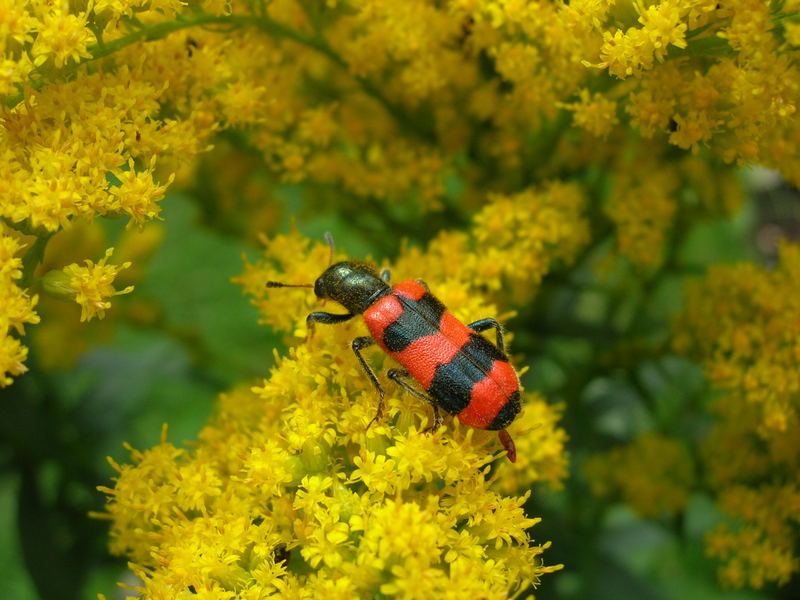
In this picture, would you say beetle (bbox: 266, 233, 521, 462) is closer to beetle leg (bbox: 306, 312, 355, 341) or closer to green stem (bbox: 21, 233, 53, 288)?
beetle leg (bbox: 306, 312, 355, 341)

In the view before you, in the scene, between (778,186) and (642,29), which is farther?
(778,186)

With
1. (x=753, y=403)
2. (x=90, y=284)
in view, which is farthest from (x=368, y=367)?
(x=753, y=403)

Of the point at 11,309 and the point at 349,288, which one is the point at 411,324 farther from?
the point at 11,309

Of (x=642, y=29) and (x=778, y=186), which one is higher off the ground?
(x=642, y=29)

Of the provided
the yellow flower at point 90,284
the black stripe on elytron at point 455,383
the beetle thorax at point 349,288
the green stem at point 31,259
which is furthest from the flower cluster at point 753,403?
the green stem at point 31,259

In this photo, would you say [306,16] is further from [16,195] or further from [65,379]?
[65,379]

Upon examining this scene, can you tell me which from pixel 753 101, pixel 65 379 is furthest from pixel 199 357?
pixel 753 101

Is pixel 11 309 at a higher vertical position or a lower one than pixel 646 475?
higher
